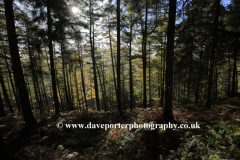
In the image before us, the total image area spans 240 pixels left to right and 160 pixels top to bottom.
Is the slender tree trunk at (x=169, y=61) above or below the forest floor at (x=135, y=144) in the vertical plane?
above

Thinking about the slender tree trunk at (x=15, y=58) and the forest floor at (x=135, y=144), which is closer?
the forest floor at (x=135, y=144)

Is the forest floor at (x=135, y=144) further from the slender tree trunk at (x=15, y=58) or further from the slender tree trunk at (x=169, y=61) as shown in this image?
the slender tree trunk at (x=15, y=58)

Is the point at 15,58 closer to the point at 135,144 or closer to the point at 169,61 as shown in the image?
the point at 135,144

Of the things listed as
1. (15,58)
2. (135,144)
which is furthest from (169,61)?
(15,58)

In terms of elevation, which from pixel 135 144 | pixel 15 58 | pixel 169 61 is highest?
pixel 15 58

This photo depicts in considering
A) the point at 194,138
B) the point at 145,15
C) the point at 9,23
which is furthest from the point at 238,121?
the point at 9,23

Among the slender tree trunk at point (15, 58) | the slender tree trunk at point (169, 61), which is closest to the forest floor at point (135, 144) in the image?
→ the slender tree trunk at point (169, 61)

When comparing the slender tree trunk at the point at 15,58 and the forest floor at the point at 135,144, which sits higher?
the slender tree trunk at the point at 15,58

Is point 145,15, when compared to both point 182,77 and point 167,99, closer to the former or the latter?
point 167,99

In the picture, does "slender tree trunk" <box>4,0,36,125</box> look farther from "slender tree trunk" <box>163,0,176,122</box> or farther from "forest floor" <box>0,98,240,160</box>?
"slender tree trunk" <box>163,0,176,122</box>

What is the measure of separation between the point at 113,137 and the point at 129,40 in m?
10.6

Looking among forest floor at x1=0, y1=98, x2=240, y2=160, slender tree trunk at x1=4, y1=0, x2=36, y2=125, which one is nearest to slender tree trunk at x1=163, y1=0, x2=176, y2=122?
forest floor at x1=0, y1=98, x2=240, y2=160

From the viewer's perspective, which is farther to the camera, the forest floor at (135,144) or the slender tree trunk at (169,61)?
the slender tree trunk at (169,61)

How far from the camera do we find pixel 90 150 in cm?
498
